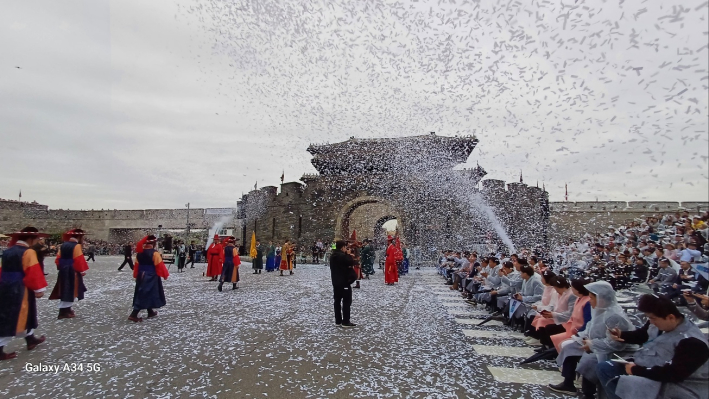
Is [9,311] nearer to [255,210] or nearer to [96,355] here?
[96,355]

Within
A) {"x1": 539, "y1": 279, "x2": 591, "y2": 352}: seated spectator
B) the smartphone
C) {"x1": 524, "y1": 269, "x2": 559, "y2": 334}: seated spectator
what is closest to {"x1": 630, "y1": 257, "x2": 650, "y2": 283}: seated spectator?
{"x1": 524, "y1": 269, "x2": 559, "y2": 334}: seated spectator

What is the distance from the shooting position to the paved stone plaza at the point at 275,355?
12.4 feet

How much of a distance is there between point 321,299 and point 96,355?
5309 mm

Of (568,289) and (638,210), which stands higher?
(638,210)

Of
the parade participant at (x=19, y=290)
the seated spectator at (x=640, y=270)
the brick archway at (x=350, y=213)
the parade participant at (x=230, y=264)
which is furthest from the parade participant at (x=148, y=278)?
the brick archway at (x=350, y=213)

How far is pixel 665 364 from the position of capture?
9.22 feet

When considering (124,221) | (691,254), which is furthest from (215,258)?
(124,221)

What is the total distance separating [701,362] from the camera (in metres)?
2.67

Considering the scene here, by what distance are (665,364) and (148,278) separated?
7.20 m

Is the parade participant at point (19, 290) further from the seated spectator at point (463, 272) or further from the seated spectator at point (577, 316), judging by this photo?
the seated spectator at point (463, 272)

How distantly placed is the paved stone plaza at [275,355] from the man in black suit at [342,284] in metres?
0.24

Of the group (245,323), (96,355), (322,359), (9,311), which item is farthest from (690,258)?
(9,311)

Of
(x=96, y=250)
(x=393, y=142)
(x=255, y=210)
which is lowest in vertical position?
(x=96, y=250)

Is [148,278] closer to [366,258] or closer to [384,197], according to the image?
[366,258]
